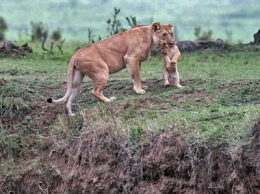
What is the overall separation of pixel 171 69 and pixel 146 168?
8.80ft

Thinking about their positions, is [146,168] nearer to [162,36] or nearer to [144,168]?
[144,168]

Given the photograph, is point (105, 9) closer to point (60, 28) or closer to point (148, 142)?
point (60, 28)

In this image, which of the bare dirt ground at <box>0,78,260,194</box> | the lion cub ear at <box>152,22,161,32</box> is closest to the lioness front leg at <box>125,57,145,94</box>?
the lion cub ear at <box>152,22,161,32</box>

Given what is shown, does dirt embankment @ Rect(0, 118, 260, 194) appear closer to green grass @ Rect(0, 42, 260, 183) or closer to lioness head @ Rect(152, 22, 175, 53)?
green grass @ Rect(0, 42, 260, 183)

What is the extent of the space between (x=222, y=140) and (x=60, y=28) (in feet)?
50.3

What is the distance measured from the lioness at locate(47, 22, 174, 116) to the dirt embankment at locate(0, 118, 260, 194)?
3.91 feet

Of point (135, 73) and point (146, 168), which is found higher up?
point (135, 73)

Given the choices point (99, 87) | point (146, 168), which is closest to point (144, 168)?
point (146, 168)

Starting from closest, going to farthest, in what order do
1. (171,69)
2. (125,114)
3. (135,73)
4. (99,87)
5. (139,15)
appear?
1. (125,114)
2. (99,87)
3. (135,73)
4. (171,69)
5. (139,15)

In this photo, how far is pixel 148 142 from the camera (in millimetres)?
9148

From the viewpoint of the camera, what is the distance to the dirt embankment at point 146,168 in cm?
836

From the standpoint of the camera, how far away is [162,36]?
11.5m

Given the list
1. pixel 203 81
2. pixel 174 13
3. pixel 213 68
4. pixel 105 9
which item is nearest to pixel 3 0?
pixel 105 9

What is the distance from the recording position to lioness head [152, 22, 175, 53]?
11461mm
